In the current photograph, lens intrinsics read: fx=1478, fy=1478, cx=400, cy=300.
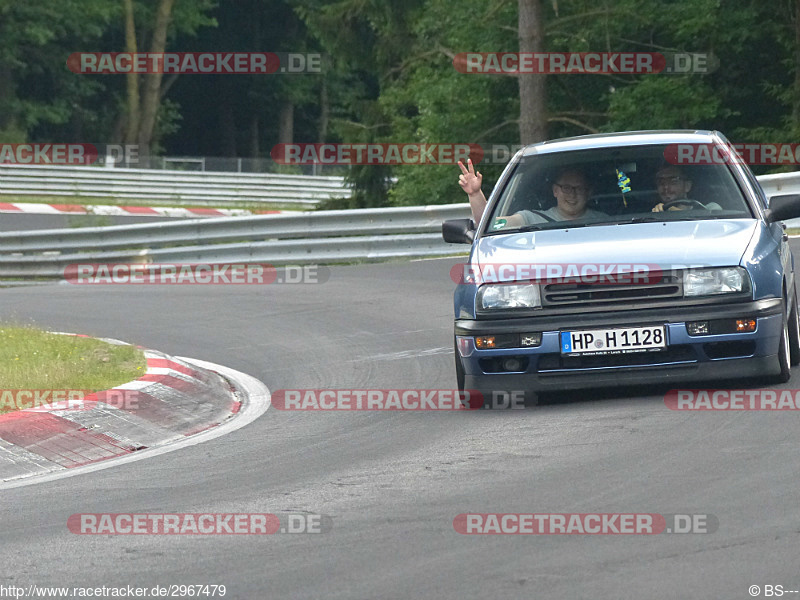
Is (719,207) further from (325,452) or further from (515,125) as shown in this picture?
(515,125)

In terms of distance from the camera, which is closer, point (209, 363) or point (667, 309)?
point (667, 309)

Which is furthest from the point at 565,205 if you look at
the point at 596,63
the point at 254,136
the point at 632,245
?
the point at 254,136

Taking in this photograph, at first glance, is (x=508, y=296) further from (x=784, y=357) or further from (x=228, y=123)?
(x=228, y=123)

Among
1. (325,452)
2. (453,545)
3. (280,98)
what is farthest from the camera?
(280,98)

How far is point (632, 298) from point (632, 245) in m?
0.38

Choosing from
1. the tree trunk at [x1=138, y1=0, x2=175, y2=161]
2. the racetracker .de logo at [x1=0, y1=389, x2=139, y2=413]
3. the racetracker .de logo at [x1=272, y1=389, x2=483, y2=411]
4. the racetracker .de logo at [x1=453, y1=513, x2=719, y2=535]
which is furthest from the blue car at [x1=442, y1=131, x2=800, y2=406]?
the tree trunk at [x1=138, y1=0, x2=175, y2=161]

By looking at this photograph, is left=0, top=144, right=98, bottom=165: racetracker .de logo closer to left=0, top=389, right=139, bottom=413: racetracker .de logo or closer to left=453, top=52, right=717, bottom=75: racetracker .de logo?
left=453, top=52, right=717, bottom=75: racetracker .de logo

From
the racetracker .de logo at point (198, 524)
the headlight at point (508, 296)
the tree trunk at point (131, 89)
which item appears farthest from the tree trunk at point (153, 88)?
the racetracker .de logo at point (198, 524)

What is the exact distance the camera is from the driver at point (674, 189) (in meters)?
9.19

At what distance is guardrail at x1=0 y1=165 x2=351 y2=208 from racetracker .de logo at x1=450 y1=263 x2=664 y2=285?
3368 cm

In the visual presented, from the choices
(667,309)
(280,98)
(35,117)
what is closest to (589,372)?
(667,309)

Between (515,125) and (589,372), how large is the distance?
2341 cm

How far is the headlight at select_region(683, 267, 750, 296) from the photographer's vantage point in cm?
823

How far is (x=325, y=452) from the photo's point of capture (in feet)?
25.8
